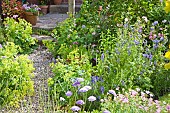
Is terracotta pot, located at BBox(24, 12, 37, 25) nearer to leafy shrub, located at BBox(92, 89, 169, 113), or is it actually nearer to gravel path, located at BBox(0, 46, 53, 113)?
gravel path, located at BBox(0, 46, 53, 113)

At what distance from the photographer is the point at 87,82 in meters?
4.29

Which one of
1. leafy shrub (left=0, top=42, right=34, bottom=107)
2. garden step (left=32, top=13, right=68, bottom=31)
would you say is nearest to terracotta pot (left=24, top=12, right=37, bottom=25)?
garden step (left=32, top=13, right=68, bottom=31)

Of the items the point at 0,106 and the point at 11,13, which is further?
the point at 11,13

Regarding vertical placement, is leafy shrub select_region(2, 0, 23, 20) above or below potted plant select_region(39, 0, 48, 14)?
above

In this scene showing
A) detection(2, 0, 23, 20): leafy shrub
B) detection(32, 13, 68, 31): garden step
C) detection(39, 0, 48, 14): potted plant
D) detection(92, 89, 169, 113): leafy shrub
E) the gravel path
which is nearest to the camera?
detection(92, 89, 169, 113): leafy shrub

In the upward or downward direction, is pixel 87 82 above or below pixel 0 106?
above

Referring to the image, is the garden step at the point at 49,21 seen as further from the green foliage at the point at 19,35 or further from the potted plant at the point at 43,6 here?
the green foliage at the point at 19,35

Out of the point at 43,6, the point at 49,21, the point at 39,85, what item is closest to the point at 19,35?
the point at 39,85

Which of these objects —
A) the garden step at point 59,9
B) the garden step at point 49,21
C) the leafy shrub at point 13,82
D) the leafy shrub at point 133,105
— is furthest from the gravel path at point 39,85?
the garden step at point 59,9

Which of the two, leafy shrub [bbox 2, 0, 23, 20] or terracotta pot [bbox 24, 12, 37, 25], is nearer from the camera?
leafy shrub [bbox 2, 0, 23, 20]

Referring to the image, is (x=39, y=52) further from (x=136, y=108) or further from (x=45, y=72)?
(x=136, y=108)

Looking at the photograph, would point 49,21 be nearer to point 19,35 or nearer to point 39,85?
point 19,35

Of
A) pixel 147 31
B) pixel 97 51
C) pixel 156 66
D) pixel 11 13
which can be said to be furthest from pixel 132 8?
pixel 11 13

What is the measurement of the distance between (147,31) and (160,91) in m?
1.43
